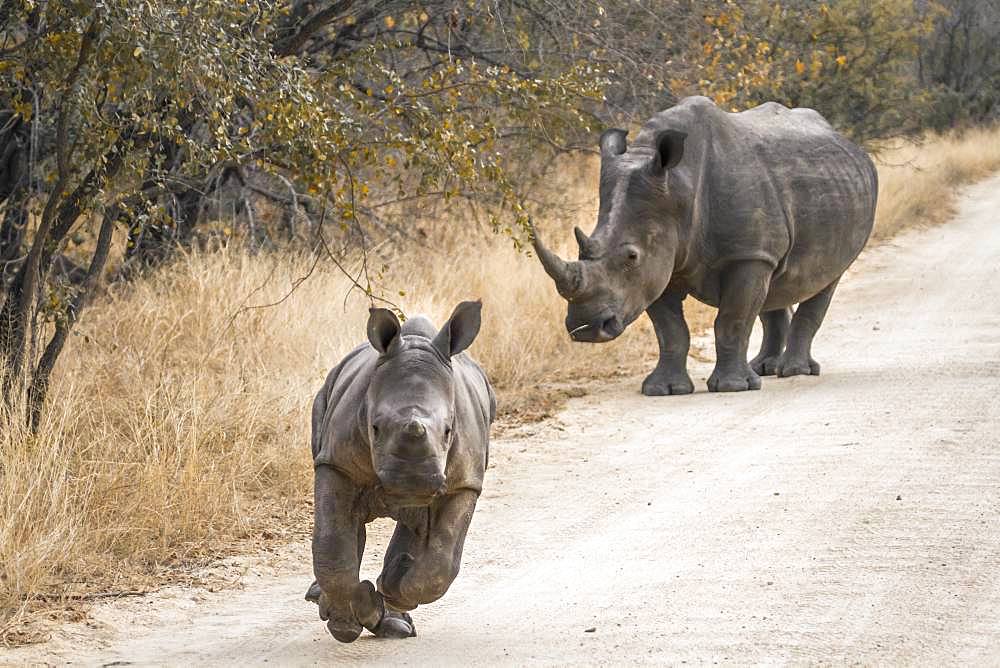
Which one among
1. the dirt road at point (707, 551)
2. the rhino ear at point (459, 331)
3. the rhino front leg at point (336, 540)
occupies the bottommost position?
the dirt road at point (707, 551)

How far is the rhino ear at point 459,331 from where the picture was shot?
4.76m

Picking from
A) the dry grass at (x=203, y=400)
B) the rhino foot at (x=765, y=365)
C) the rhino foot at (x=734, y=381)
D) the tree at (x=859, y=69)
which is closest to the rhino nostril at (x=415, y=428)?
the dry grass at (x=203, y=400)

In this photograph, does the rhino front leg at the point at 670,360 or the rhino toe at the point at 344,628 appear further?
the rhino front leg at the point at 670,360

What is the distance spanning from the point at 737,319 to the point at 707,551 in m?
4.15

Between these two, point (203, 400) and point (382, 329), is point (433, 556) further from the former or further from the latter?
point (203, 400)

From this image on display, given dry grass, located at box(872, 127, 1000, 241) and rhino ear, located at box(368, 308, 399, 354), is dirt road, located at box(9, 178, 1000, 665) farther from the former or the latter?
dry grass, located at box(872, 127, 1000, 241)

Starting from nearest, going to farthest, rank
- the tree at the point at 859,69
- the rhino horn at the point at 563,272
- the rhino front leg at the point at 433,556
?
the rhino front leg at the point at 433,556
the rhino horn at the point at 563,272
the tree at the point at 859,69

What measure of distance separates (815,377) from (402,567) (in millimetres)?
6791

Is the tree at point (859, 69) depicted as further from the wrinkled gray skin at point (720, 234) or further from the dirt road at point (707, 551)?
the dirt road at point (707, 551)

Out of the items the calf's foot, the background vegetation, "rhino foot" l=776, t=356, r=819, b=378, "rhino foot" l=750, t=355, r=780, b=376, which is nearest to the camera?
the calf's foot

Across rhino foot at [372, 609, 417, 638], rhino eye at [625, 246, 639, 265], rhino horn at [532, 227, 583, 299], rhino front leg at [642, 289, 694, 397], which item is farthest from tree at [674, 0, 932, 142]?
rhino foot at [372, 609, 417, 638]

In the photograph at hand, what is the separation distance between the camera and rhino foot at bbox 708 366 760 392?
10.7 metres

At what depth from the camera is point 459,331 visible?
4.78 m

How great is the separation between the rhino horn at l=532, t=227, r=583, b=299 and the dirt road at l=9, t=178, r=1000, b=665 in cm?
82
